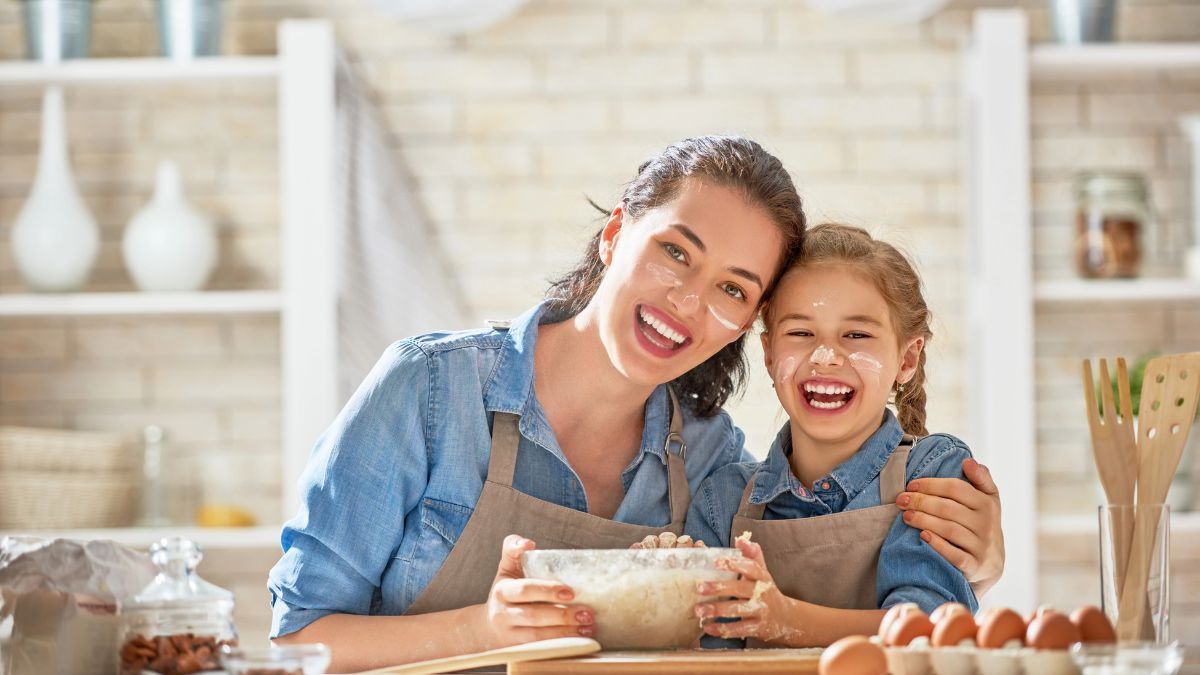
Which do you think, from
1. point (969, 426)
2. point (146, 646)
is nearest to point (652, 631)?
point (146, 646)

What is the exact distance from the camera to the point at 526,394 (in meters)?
1.79

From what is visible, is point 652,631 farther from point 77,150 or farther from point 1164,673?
point 77,150

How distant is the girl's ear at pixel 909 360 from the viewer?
1860 millimetres

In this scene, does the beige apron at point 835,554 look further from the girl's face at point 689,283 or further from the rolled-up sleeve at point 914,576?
the girl's face at point 689,283

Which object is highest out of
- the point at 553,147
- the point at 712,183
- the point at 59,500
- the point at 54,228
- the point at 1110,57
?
the point at 1110,57

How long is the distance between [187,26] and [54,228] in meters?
0.64

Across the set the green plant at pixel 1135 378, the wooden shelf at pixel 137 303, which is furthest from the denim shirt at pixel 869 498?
the wooden shelf at pixel 137 303

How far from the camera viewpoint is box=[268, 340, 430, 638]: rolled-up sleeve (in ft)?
5.37

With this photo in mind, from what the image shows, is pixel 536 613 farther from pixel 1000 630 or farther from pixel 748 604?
pixel 1000 630

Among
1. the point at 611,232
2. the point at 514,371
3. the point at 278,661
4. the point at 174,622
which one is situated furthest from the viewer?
the point at 611,232

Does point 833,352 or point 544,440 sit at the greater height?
point 833,352

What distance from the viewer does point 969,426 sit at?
3635 mm

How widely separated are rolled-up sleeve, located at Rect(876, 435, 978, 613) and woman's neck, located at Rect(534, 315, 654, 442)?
438mm

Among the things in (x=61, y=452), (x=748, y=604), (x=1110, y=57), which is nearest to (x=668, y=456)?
(x=748, y=604)
